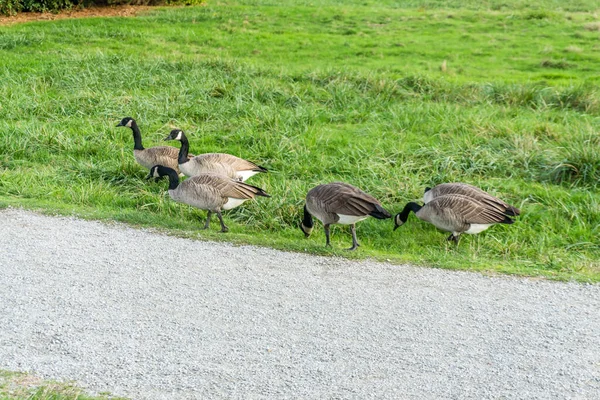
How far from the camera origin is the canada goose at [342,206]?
8711 mm

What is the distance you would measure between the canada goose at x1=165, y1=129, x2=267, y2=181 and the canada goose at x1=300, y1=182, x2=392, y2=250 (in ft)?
5.74

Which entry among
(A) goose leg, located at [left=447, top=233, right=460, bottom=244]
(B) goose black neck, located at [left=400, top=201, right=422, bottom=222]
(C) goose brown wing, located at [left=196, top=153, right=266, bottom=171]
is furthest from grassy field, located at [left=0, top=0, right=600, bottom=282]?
(C) goose brown wing, located at [left=196, top=153, right=266, bottom=171]

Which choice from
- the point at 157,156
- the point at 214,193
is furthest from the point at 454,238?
the point at 157,156

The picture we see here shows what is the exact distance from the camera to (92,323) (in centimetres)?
677

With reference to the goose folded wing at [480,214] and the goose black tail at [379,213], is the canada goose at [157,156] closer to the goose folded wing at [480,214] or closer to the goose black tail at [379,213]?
the goose black tail at [379,213]

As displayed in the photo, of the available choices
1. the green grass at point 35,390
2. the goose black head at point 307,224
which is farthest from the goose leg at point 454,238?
the green grass at point 35,390

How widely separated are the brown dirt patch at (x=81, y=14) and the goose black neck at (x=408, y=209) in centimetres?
1674

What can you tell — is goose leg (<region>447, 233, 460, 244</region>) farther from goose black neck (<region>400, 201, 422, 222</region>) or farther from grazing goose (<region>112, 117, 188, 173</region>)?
grazing goose (<region>112, 117, 188, 173</region>)

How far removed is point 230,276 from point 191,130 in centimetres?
567

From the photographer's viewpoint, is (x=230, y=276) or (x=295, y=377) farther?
(x=230, y=276)

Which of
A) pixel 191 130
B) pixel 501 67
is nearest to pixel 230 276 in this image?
pixel 191 130

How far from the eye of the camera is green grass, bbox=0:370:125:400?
5.45 metres

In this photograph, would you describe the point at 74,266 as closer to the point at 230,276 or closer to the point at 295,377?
the point at 230,276

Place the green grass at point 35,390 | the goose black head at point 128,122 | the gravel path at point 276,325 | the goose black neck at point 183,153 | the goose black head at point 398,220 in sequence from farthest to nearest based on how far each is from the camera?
the goose black head at point 128,122 → the goose black neck at point 183,153 → the goose black head at point 398,220 → the gravel path at point 276,325 → the green grass at point 35,390
